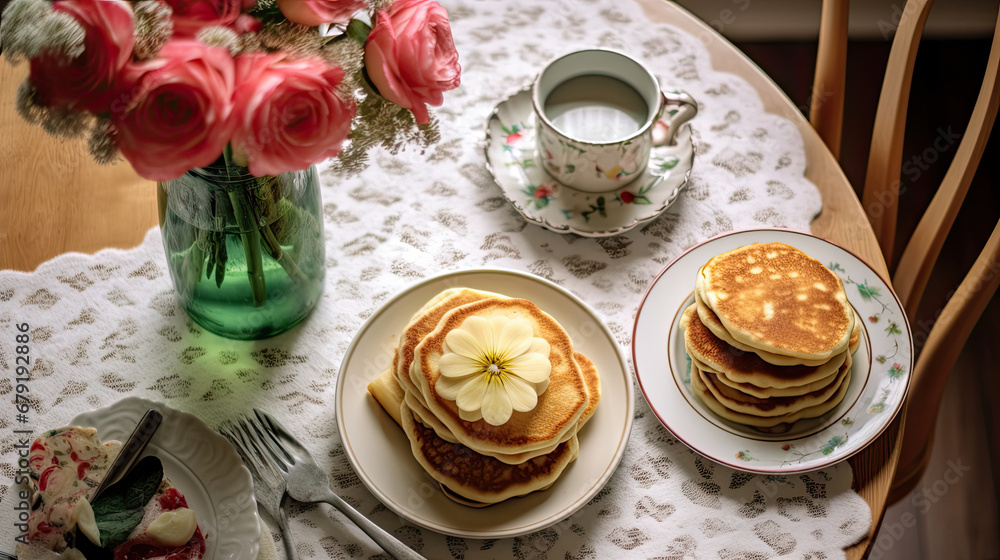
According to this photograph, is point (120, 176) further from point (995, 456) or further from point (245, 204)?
point (995, 456)

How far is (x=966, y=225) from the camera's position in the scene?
2350 mm

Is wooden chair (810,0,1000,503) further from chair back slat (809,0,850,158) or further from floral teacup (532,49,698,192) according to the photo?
floral teacup (532,49,698,192)

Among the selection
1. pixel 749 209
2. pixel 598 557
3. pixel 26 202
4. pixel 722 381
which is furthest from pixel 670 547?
pixel 26 202

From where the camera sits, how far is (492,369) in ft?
3.13

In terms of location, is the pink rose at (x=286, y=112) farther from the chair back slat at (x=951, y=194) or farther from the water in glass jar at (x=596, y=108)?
the chair back slat at (x=951, y=194)

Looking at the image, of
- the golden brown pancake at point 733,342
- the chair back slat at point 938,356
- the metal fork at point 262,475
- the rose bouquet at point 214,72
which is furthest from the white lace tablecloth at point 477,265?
the rose bouquet at point 214,72

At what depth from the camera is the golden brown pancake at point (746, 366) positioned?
1.01 metres

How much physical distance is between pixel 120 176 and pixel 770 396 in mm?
1057

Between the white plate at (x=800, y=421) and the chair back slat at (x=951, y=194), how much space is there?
0.55ft

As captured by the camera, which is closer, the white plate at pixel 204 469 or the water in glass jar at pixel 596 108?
the white plate at pixel 204 469

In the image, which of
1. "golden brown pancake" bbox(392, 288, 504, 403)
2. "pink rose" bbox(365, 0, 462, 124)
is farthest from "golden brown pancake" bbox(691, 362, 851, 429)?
"pink rose" bbox(365, 0, 462, 124)

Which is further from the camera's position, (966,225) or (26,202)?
(966,225)

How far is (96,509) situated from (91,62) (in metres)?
0.53

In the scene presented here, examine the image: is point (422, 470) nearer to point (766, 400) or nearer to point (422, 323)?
point (422, 323)
